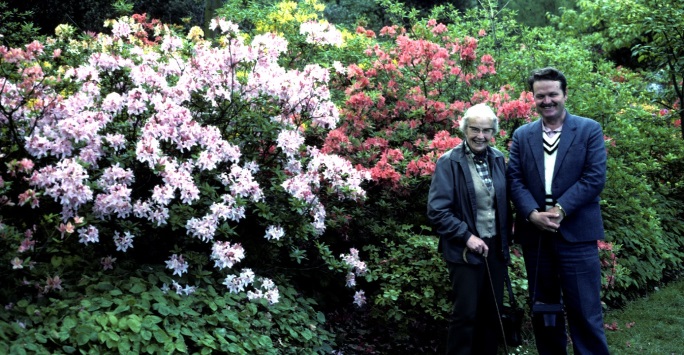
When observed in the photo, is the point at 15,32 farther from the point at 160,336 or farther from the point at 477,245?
the point at 477,245

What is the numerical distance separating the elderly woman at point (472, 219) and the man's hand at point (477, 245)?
0.02 metres

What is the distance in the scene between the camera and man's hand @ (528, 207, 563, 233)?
3.51 metres

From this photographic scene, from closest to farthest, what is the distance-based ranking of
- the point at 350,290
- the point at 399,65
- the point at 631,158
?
the point at 350,290 → the point at 399,65 → the point at 631,158

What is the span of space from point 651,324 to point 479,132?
3.14m

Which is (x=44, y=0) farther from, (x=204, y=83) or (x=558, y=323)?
(x=558, y=323)

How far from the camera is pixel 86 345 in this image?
3.03m

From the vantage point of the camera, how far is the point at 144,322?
319cm

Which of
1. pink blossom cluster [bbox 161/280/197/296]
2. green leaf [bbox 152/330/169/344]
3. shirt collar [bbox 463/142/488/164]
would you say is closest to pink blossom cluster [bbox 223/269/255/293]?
pink blossom cluster [bbox 161/280/197/296]

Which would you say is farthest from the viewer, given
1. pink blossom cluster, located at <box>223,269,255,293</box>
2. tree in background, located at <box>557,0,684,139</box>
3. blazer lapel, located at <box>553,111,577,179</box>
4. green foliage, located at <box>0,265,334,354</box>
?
tree in background, located at <box>557,0,684,139</box>

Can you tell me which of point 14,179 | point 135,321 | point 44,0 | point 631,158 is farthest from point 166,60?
point 44,0

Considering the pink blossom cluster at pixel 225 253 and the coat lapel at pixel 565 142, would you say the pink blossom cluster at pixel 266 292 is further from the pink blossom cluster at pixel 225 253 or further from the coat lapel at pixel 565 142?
the coat lapel at pixel 565 142

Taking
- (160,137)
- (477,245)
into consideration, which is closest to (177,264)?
(160,137)

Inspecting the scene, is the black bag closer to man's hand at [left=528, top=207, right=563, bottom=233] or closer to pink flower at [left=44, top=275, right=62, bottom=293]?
man's hand at [left=528, top=207, right=563, bottom=233]

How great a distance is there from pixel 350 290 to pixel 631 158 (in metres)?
3.19
